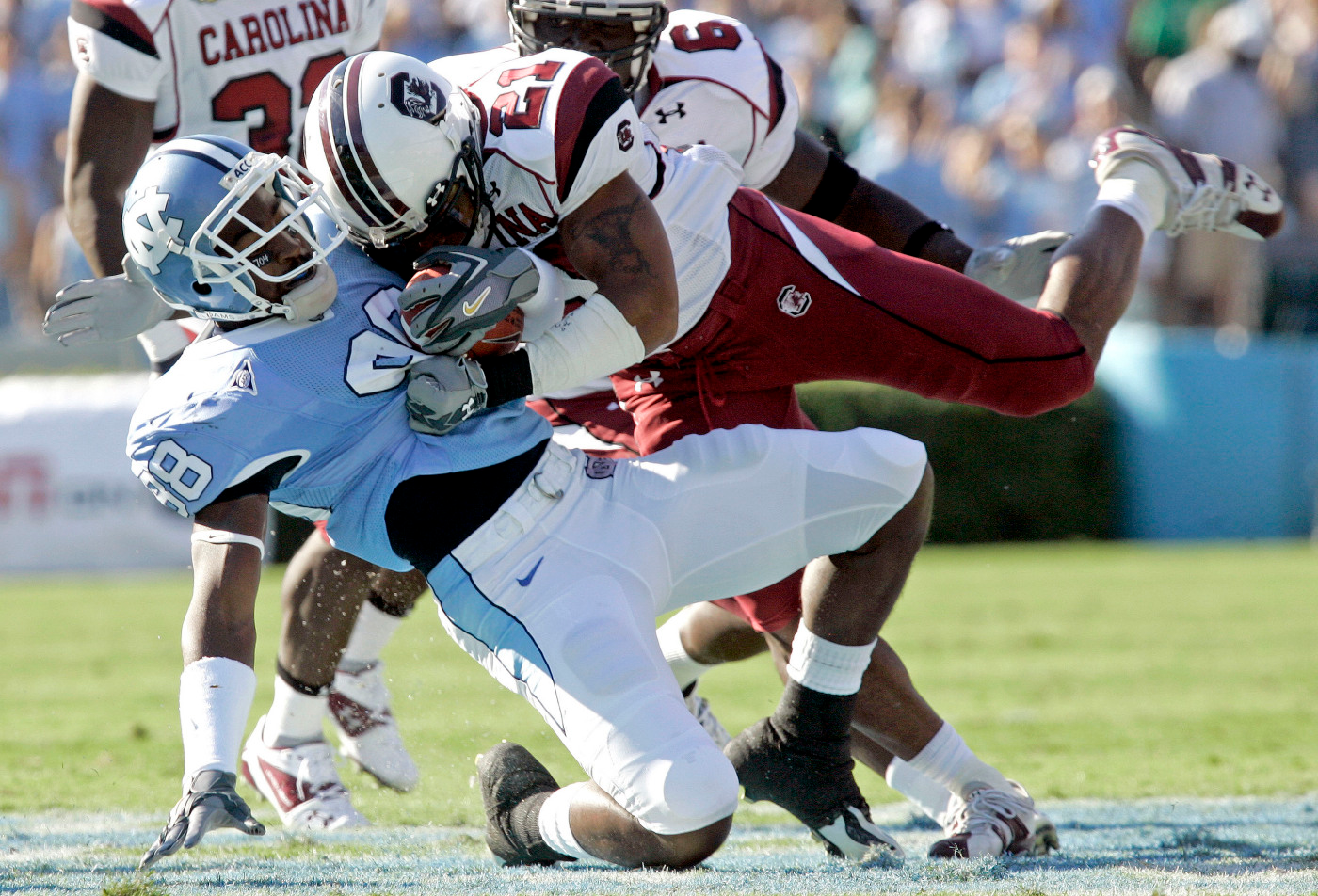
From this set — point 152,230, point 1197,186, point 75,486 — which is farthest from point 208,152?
point 75,486

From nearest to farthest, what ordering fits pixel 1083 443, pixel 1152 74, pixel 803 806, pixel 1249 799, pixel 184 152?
1. pixel 184 152
2. pixel 803 806
3. pixel 1249 799
4. pixel 1083 443
5. pixel 1152 74

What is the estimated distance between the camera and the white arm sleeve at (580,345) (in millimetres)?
2754

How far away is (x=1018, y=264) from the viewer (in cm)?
379

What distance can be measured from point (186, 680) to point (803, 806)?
1127 mm

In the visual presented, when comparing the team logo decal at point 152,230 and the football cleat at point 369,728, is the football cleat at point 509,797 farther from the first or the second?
the team logo decal at point 152,230

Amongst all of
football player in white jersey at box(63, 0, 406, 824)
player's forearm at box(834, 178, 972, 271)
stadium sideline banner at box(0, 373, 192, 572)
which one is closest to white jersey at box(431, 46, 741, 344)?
player's forearm at box(834, 178, 972, 271)

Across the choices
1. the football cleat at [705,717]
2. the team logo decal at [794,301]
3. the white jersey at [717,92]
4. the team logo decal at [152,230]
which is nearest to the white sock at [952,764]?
the football cleat at [705,717]

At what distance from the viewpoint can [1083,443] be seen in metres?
8.82

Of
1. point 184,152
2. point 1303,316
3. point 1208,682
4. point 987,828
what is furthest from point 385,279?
point 1303,316

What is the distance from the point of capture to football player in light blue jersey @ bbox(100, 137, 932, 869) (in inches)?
102

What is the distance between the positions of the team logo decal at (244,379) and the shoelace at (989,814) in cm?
154

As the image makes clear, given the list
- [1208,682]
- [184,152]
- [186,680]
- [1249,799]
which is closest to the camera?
[186,680]

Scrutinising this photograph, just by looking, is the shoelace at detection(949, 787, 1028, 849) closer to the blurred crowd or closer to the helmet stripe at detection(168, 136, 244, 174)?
the helmet stripe at detection(168, 136, 244, 174)

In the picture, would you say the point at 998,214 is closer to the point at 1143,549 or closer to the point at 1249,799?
the point at 1143,549
